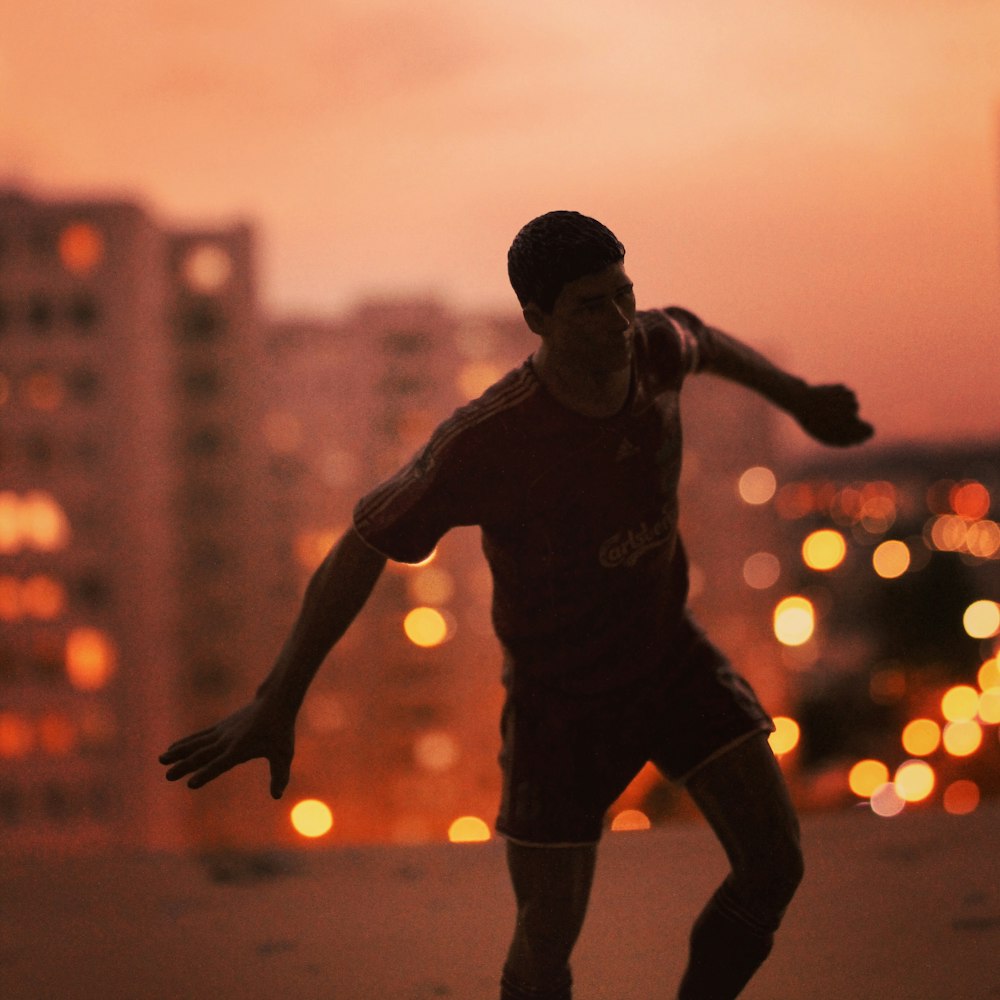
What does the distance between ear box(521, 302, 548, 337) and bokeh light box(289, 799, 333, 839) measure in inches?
1370

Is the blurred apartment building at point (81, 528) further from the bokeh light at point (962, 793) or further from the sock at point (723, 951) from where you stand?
the sock at point (723, 951)

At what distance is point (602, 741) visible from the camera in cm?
221

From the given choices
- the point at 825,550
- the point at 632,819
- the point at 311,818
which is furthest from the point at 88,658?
the point at 825,550

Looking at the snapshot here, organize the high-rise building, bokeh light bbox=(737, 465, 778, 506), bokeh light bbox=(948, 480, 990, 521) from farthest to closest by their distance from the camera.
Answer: bokeh light bbox=(948, 480, 990, 521), bokeh light bbox=(737, 465, 778, 506), the high-rise building

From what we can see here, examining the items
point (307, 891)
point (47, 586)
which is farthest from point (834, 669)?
point (307, 891)

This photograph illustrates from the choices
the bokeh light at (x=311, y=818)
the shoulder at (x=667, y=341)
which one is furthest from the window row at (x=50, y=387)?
the shoulder at (x=667, y=341)

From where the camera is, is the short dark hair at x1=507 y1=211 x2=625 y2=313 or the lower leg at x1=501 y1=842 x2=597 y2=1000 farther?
the lower leg at x1=501 y1=842 x2=597 y2=1000

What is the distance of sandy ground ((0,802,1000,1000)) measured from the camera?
3.10m

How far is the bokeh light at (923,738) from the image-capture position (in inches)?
1088

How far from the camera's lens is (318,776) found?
117 ft

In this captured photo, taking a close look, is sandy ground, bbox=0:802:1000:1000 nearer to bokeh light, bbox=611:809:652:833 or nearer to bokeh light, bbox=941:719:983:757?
bokeh light, bbox=611:809:652:833

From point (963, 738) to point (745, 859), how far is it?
80.1 ft

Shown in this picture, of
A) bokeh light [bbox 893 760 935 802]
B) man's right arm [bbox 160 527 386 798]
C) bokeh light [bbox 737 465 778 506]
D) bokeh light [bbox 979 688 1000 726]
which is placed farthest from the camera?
bokeh light [bbox 737 465 778 506]

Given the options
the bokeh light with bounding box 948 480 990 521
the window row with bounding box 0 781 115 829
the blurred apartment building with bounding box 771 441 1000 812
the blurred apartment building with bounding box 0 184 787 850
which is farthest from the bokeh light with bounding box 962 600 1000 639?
the bokeh light with bounding box 948 480 990 521
